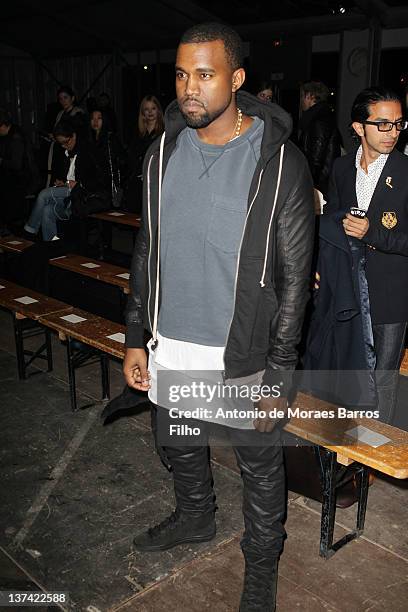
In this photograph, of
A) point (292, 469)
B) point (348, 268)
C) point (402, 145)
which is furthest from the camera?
point (402, 145)

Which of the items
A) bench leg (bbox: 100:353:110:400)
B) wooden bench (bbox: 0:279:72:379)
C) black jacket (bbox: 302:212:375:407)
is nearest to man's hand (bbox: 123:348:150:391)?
black jacket (bbox: 302:212:375:407)

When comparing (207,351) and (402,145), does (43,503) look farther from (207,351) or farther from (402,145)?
(402,145)

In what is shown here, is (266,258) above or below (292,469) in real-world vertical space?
above

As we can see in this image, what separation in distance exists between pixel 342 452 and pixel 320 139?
170 inches

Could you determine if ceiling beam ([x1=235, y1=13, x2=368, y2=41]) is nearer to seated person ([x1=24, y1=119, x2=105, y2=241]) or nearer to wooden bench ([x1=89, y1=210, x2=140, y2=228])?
wooden bench ([x1=89, y1=210, x2=140, y2=228])

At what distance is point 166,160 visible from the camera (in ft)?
8.08

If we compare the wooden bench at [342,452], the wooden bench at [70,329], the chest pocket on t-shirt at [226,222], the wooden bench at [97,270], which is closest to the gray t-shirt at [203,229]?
the chest pocket on t-shirt at [226,222]

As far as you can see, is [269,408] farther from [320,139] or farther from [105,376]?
[320,139]

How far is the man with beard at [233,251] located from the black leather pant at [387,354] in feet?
3.44

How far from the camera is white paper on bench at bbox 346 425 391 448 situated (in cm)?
278

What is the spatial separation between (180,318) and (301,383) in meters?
1.27

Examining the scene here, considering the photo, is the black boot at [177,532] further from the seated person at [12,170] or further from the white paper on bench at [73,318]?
the seated person at [12,170]

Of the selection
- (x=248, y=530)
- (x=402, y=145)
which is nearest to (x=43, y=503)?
(x=248, y=530)

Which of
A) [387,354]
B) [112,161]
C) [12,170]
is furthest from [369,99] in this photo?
[12,170]
